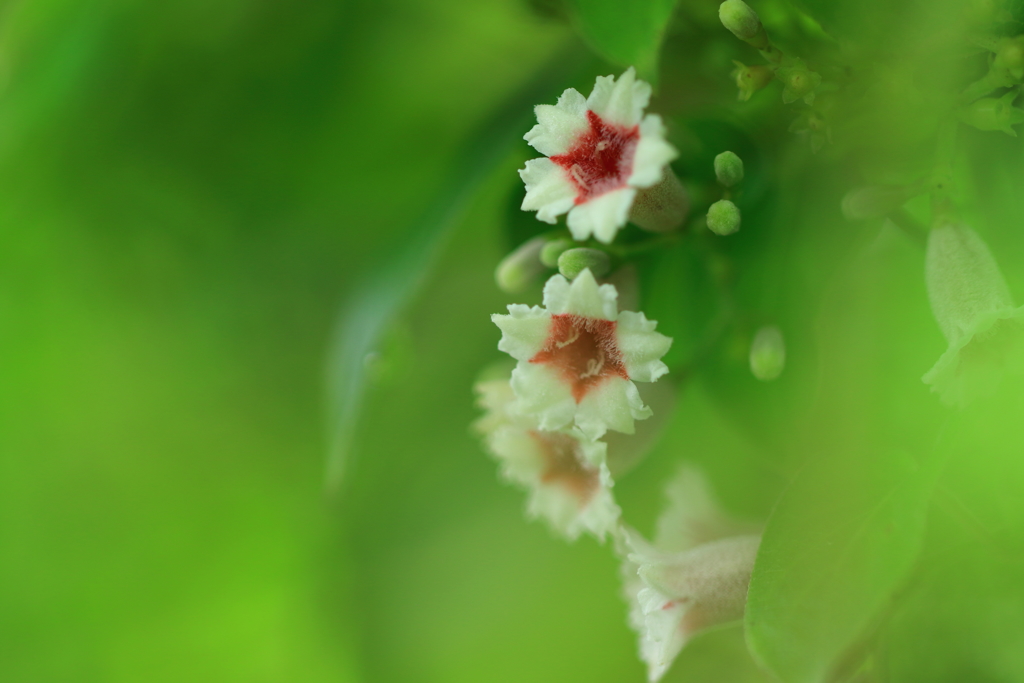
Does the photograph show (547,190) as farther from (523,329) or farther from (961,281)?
(961,281)

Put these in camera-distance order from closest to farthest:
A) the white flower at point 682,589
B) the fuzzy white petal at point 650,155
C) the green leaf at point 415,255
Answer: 1. the fuzzy white petal at point 650,155
2. the white flower at point 682,589
3. the green leaf at point 415,255

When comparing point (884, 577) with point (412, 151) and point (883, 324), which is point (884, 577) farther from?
point (412, 151)

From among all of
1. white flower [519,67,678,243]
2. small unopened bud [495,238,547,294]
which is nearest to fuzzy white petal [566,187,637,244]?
white flower [519,67,678,243]

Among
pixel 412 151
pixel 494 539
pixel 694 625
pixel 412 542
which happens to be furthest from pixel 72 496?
pixel 694 625

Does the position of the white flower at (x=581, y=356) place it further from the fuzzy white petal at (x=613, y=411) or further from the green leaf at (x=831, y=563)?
the green leaf at (x=831, y=563)

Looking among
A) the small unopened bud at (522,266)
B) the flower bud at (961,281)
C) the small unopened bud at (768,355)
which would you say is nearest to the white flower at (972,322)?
the flower bud at (961,281)

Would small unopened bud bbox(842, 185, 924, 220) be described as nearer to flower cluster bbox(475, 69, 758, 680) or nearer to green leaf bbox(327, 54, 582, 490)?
flower cluster bbox(475, 69, 758, 680)
